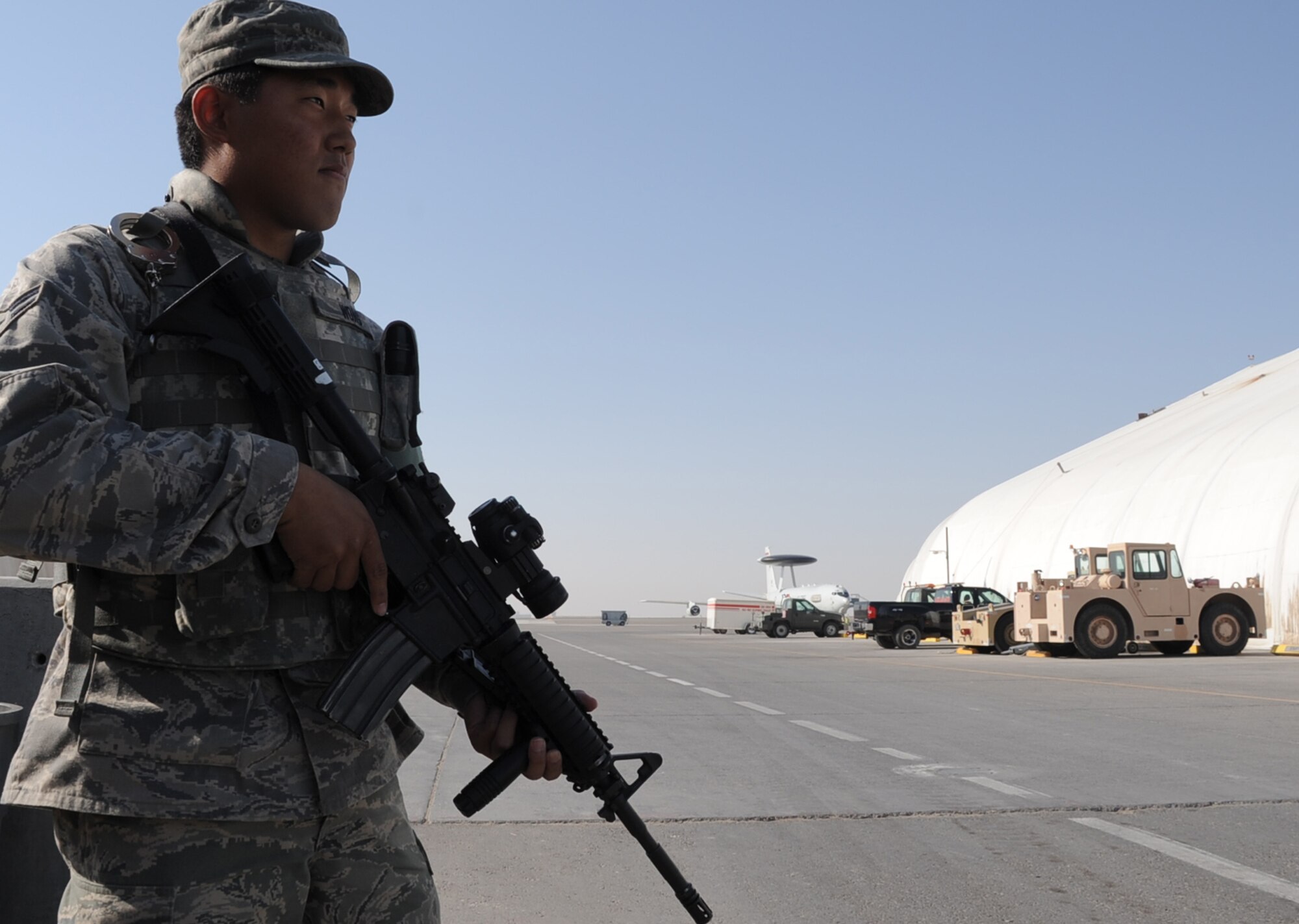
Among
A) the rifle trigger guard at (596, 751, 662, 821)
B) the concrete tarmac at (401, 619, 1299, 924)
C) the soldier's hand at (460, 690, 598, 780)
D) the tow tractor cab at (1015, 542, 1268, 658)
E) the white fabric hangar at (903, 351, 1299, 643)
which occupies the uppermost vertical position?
the white fabric hangar at (903, 351, 1299, 643)

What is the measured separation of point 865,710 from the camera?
11.8 m

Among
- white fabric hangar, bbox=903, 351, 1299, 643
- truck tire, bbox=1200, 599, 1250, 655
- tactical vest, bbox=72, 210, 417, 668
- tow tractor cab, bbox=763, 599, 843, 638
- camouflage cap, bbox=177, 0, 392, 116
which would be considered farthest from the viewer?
tow tractor cab, bbox=763, 599, 843, 638

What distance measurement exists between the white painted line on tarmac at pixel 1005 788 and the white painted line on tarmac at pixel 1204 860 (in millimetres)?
624

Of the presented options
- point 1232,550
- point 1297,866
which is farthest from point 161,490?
point 1232,550

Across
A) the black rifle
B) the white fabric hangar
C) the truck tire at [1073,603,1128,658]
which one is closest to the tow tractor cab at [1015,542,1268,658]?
the truck tire at [1073,603,1128,658]

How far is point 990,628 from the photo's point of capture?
95.3ft

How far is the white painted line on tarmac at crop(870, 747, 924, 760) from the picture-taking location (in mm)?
8109

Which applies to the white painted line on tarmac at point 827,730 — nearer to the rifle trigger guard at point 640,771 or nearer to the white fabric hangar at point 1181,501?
the rifle trigger guard at point 640,771

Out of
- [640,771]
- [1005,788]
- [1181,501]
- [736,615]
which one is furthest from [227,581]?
[736,615]

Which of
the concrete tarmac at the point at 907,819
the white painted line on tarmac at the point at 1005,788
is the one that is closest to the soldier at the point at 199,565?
the concrete tarmac at the point at 907,819

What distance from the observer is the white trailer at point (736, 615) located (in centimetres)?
6444

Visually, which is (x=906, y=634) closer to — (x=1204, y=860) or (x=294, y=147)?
(x=1204, y=860)

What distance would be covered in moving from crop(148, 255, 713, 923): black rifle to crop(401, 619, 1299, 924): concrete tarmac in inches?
94.2

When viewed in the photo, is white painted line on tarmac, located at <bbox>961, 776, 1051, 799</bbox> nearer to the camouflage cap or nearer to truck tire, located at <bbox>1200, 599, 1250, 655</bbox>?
the camouflage cap
